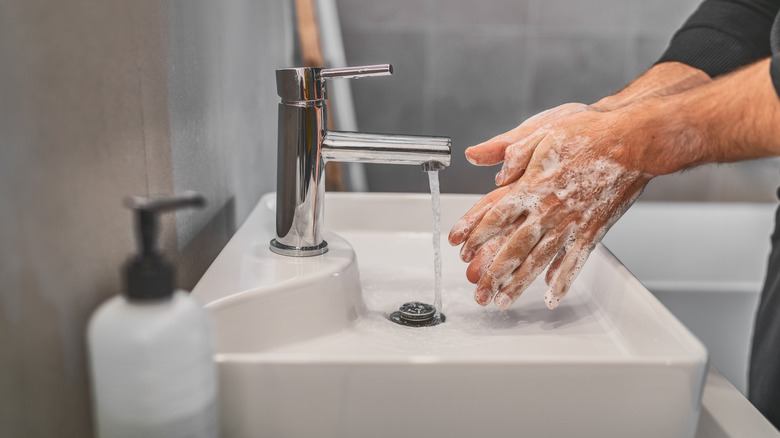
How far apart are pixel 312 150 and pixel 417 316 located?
0.63ft

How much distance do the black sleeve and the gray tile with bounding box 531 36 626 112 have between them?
2.27 ft

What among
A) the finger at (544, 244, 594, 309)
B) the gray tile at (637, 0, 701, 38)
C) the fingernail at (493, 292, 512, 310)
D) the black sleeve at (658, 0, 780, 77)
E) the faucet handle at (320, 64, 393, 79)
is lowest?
the fingernail at (493, 292, 512, 310)

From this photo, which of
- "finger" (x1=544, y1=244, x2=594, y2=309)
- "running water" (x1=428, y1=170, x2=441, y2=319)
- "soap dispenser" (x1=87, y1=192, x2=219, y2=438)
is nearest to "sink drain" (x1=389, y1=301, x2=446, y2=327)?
"running water" (x1=428, y1=170, x2=441, y2=319)

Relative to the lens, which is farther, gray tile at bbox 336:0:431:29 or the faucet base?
gray tile at bbox 336:0:431:29

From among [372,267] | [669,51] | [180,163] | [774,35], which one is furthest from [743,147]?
[180,163]

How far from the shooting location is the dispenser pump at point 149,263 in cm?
28

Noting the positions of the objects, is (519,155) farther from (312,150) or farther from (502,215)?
(312,150)

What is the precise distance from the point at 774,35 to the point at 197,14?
2.04 feet

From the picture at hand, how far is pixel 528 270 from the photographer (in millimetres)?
607

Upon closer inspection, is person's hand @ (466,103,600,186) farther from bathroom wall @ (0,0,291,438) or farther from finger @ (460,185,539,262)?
bathroom wall @ (0,0,291,438)

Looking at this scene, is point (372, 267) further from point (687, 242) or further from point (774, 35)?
point (687, 242)

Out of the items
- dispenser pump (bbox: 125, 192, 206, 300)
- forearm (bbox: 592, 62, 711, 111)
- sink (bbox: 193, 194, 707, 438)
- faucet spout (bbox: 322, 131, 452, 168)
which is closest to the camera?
dispenser pump (bbox: 125, 192, 206, 300)

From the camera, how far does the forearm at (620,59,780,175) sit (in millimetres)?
587

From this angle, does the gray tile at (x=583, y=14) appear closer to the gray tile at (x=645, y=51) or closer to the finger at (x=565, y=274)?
the gray tile at (x=645, y=51)
